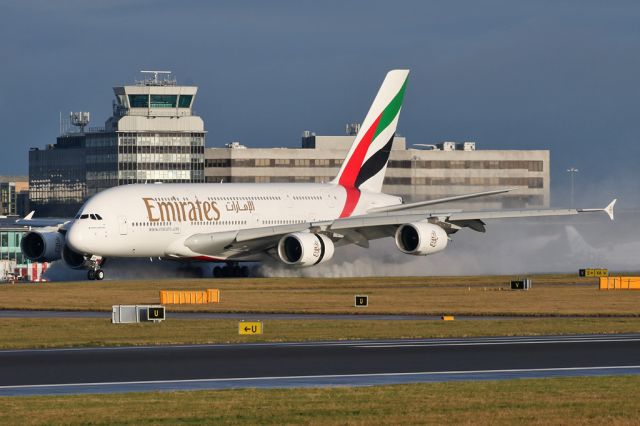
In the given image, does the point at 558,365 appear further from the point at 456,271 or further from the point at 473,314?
the point at 456,271

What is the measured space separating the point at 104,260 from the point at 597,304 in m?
34.5

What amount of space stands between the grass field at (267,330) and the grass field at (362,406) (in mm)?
14901

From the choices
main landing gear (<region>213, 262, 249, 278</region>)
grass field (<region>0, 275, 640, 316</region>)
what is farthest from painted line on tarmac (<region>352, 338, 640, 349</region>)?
main landing gear (<region>213, 262, 249, 278</region>)

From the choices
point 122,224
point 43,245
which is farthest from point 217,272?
point 43,245

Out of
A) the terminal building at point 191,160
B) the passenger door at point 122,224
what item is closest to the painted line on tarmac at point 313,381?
the passenger door at point 122,224

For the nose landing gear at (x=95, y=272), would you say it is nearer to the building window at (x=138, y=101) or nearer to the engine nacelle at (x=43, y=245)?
the engine nacelle at (x=43, y=245)

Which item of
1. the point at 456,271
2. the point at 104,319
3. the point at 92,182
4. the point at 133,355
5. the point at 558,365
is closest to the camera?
the point at 558,365

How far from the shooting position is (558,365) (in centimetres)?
3825

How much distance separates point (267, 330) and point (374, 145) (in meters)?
48.9

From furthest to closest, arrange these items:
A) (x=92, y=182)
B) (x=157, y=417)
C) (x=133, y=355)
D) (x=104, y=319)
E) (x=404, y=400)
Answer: (x=92, y=182) < (x=104, y=319) < (x=133, y=355) < (x=404, y=400) < (x=157, y=417)

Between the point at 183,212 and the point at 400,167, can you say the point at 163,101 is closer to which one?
the point at 400,167

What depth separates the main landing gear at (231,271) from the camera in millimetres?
91812

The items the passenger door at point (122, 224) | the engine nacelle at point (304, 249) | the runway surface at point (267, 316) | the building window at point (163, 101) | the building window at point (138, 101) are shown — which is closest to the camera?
the runway surface at point (267, 316)

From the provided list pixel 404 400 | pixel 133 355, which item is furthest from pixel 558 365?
pixel 133 355
